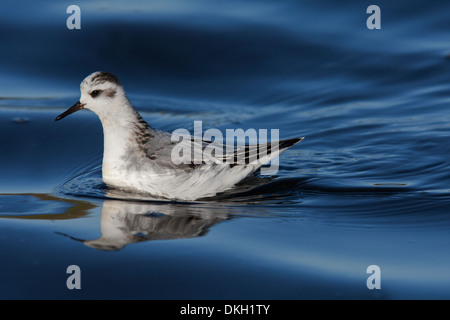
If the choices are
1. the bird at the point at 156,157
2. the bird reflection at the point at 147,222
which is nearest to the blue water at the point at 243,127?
the bird reflection at the point at 147,222

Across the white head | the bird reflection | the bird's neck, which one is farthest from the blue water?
the white head

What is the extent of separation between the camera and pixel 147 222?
6410 millimetres

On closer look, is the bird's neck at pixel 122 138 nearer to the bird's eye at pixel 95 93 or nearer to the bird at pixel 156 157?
the bird at pixel 156 157

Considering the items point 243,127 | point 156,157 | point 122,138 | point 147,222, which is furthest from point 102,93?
point 243,127

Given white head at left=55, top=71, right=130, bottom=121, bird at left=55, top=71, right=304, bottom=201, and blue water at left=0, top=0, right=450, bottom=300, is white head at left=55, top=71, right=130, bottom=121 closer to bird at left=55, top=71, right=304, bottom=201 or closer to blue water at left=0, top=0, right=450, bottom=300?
bird at left=55, top=71, right=304, bottom=201

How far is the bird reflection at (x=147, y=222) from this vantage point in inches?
238

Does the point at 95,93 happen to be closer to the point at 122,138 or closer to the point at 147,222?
the point at 122,138

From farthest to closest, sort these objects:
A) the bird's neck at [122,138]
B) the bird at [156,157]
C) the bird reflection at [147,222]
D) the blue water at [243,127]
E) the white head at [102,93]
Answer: the white head at [102,93]
the bird's neck at [122,138]
the bird at [156,157]
the bird reflection at [147,222]
the blue water at [243,127]

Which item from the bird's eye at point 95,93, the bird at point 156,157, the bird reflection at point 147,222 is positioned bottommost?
the bird reflection at point 147,222

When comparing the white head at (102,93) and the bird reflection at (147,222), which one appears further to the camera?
the white head at (102,93)

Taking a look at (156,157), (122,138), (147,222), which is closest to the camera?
(147,222)

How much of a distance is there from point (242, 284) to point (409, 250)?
1546mm

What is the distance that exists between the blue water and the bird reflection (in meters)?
0.02

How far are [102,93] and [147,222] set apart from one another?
1.95 meters
